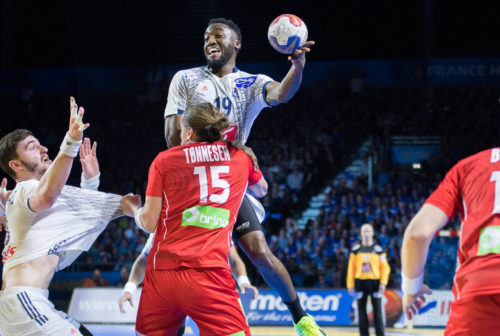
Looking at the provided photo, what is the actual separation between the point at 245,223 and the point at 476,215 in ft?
7.42

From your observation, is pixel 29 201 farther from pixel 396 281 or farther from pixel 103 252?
pixel 103 252

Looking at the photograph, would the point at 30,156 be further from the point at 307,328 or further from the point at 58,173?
the point at 307,328

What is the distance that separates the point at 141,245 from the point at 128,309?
3162 mm

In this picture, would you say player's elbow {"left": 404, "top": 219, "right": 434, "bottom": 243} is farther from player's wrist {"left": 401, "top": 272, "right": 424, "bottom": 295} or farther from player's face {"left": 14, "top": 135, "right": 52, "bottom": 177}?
player's face {"left": 14, "top": 135, "right": 52, "bottom": 177}

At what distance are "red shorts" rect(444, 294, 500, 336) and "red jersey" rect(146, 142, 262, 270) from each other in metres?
1.47

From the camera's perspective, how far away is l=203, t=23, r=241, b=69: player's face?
502 cm

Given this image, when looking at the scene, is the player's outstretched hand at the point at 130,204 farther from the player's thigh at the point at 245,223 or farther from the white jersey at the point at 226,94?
the white jersey at the point at 226,94

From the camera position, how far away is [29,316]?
3688 mm

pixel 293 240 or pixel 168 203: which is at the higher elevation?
pixel 168 203

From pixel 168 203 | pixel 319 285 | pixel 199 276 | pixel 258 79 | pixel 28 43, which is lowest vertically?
pixel 319 285

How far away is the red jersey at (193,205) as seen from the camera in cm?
356

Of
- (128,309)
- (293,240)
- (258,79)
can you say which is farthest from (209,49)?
(293,240)

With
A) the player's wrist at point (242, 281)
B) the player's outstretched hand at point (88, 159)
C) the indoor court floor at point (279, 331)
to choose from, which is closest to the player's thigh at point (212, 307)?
the player's wrist at point (242, 281)

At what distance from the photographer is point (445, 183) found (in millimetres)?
2867
